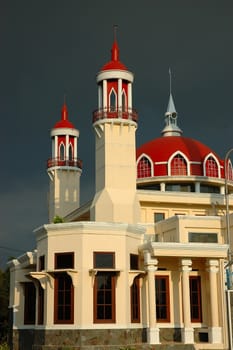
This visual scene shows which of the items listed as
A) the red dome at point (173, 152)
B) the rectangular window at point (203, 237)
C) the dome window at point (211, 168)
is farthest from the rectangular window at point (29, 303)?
the dome window at point (211, 168)

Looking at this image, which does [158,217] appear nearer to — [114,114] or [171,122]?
[114,114]

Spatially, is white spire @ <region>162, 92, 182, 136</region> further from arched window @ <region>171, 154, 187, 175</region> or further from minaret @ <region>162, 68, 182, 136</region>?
arched window @ <region>171, 154, 187, 175</region>

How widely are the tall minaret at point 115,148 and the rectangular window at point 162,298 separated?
6.27 meters

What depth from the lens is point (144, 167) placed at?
1996 inches

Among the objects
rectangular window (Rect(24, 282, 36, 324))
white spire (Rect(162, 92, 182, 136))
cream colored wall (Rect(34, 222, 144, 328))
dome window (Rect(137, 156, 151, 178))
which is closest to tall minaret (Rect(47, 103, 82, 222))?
dome window (Rect(137, 156, 151, 178))

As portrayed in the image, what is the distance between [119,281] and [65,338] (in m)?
3.97

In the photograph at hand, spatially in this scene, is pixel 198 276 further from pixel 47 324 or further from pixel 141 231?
pixel 47 324

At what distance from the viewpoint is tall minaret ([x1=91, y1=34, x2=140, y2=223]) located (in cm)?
3875

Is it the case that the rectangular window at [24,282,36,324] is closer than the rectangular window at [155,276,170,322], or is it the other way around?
the rectangular window at [155,276,170,322]

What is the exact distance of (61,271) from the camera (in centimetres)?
3000

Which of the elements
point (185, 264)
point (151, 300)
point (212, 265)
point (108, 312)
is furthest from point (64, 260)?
point (212, 265)

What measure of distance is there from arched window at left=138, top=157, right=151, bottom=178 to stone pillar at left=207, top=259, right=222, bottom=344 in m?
18.5

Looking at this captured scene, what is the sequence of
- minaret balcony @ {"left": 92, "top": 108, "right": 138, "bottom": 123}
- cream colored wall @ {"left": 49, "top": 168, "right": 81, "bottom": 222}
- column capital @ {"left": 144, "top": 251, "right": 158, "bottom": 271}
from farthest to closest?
cream colored wall @ {"left": 49, "top": 168, "right": 81, "bottom": 222} → minaret balcony @ {"left": 92, "top": 108, "right": 138, "bottom": 123} → column capital @ {"left": 144, "top": 251, "right": 158, "bottom": 271}

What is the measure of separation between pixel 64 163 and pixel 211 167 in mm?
13571
